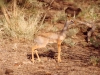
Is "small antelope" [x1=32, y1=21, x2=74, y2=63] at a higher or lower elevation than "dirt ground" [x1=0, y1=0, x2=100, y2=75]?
higher

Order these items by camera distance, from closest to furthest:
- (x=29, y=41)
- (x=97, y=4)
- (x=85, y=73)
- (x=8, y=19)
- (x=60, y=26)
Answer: (x=85, y=73) → (x=29, y=41) → (x=8, y=19) → (x=60, y=26) → (x=97, y=4)

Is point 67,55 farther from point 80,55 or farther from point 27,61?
point 27,61

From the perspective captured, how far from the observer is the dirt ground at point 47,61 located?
6.14 metres

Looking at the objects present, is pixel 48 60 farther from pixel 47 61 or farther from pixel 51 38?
pixel 51 38

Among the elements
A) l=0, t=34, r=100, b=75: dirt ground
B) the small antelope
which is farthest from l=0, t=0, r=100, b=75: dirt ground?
the small antelope

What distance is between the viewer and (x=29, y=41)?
8852 millimetres

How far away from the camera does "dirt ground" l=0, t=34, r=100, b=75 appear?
6.14 m

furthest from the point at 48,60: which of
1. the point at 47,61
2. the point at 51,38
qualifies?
the point at 51,38

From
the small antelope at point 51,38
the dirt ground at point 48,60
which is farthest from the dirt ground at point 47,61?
the small antelope at point 51,38

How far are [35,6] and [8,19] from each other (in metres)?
2.24

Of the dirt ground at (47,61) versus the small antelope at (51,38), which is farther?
the small antelope at (51,38)

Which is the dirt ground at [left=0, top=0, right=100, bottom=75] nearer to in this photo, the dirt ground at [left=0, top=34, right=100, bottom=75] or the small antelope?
the dirt ground at [left=0, top=34, right=100, bottom=75]

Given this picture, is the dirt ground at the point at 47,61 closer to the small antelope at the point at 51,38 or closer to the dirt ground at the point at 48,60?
the dirt ground at the point at 48,60


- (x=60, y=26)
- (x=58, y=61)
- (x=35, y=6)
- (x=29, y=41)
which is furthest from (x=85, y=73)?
(x=35, y=6)
